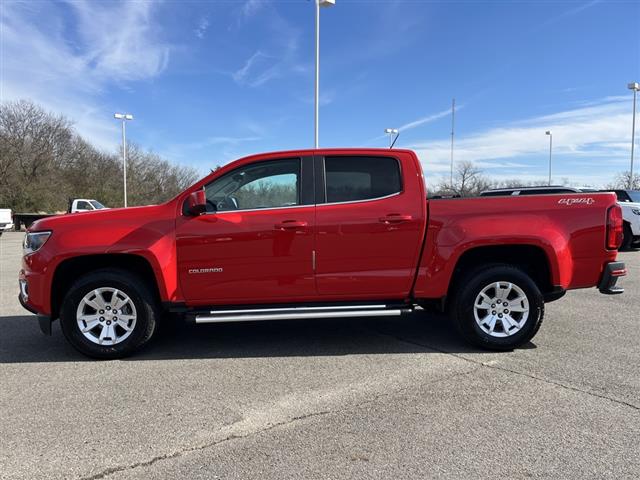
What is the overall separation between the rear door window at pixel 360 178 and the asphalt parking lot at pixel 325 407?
5.21 feet

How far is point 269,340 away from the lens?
5230 millimetres

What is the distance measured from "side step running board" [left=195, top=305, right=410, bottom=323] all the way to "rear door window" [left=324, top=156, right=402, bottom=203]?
1.08 metres

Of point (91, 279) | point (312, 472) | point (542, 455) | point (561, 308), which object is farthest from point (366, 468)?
point (561, 308)

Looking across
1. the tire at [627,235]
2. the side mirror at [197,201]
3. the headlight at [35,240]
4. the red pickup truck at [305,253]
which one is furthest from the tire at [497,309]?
the tire at [627,235]

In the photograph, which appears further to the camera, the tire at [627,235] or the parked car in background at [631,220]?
the tire at [627,235]

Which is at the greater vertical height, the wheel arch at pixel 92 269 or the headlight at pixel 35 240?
the headlight at pixel 35 240

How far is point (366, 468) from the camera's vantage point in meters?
2.72

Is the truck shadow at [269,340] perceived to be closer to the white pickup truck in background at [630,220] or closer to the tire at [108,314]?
the tire at [108,314]

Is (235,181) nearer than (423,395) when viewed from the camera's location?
No

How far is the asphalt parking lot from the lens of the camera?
278 centimetres

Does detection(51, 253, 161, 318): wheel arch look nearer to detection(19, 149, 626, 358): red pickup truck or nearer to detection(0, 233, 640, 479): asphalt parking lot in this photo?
detection(19, 149, 626, 358): red pickup truck

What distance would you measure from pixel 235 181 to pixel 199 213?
0.49 meters

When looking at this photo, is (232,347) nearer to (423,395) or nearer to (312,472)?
(423,395)

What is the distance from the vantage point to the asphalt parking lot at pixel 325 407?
278 cm
